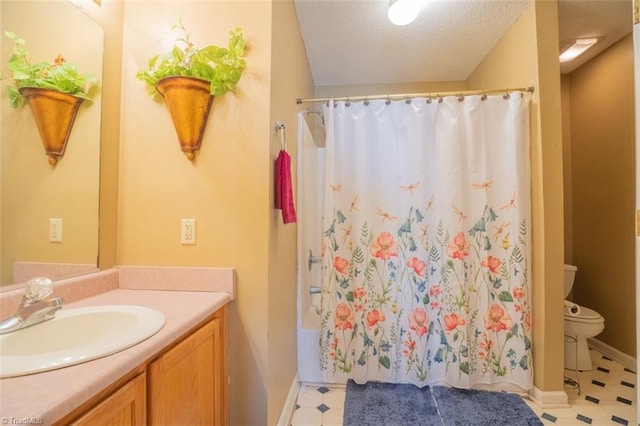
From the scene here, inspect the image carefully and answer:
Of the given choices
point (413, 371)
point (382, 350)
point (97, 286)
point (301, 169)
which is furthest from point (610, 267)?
point (97, 286)

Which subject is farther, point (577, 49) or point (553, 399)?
point (577, 49)

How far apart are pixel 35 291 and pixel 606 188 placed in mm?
3549

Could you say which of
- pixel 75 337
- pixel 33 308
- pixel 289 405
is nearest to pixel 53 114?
pixel 33 308

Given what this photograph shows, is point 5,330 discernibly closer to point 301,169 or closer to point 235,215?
point 235,215

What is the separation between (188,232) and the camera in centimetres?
130

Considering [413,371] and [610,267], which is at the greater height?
[610,267]

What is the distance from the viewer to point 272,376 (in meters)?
1.33

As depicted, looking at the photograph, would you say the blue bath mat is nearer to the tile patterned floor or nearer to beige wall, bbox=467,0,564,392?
the tile patterned floor

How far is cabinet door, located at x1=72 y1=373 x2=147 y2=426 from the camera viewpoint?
586 millimetres

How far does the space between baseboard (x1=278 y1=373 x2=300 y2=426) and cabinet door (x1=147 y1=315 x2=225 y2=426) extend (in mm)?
461

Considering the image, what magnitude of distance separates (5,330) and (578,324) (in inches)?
117

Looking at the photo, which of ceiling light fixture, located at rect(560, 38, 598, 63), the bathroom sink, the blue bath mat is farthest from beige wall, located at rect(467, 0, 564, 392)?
the bathroom sink

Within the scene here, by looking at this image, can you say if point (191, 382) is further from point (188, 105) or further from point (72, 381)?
point (188, 105)

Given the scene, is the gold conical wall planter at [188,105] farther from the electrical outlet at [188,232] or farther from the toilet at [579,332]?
the toilet at [579,332]
